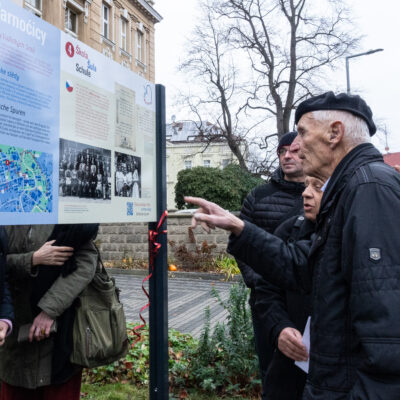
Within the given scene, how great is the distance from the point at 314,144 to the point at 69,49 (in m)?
1.24

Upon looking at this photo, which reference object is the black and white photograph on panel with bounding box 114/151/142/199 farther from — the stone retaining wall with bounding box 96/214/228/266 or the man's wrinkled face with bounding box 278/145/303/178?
the stone retaining wall with bounding box 96/214/228/266

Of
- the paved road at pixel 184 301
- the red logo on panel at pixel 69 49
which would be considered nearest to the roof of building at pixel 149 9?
the paved road at pixel 184 301

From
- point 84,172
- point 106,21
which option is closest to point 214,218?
point 84,172

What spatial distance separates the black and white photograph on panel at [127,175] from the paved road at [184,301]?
11.1 feet

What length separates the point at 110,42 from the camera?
80.6 feet

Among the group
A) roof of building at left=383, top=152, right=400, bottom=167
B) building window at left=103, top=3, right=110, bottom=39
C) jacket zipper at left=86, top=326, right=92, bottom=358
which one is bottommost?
jacket zipper at left=86, top=326, right=92, bottom=358

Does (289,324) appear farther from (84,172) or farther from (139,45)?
(139,45)

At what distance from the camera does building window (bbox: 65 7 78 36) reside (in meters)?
20.9

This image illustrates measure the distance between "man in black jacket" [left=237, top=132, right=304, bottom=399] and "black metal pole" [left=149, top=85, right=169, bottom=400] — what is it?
0.63 meters

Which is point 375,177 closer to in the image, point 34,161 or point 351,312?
point 351,312

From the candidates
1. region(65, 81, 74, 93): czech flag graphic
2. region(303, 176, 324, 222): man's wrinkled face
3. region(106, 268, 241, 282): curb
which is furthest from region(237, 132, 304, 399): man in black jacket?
region(106, 268, 241, 282): curb

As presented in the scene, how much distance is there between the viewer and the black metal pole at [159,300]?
8.52 ft

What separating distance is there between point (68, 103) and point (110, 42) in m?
24.8

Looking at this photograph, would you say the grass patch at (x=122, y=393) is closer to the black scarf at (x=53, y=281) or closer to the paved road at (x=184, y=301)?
the black scarf at (x=53, y=281)
